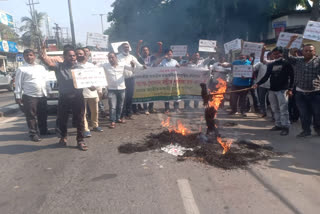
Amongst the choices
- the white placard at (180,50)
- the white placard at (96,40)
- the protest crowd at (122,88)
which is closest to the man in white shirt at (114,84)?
the protest crowd at (122,88)

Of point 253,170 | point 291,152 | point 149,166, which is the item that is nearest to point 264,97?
point 291,152

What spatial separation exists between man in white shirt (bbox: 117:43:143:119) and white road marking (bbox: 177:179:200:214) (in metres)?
4.48

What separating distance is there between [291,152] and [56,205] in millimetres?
4176

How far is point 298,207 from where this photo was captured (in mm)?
3387

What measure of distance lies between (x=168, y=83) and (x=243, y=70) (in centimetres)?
226

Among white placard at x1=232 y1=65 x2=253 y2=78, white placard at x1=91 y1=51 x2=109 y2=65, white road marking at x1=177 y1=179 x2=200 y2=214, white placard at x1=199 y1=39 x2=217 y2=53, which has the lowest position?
white road marking at x1=177 y1=179 x2=200 y2=214

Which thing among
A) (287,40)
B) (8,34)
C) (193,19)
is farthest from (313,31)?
(8,34)

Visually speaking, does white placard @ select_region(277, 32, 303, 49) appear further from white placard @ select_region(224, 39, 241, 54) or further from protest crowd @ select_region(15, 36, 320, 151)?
white placard @ select_region(224, 39, 241, 54)

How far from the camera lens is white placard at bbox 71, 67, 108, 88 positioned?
5.79m

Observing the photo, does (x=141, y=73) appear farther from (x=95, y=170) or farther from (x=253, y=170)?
(x=253, y=170)

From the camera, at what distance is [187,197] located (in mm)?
3670

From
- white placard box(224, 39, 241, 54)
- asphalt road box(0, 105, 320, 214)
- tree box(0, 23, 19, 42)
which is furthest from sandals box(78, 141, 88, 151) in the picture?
tree box(0, 23, 19, 42)

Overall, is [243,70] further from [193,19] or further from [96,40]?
[193,19]

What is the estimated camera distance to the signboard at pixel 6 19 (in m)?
44.5
